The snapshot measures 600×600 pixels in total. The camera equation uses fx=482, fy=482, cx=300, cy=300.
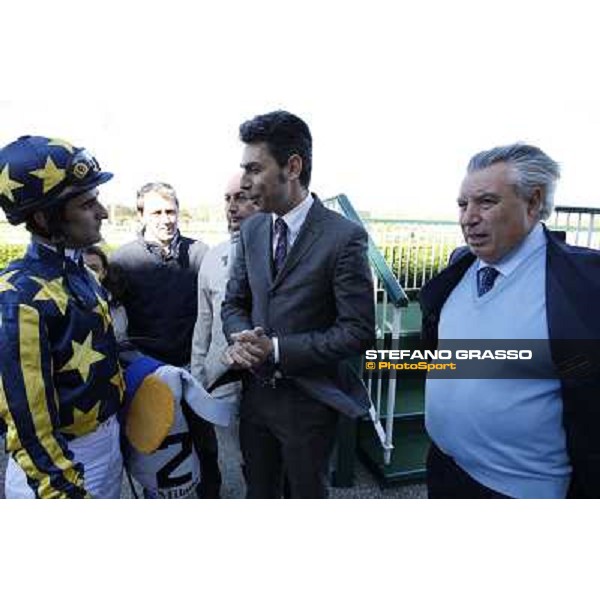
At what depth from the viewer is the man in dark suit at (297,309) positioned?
164 cm

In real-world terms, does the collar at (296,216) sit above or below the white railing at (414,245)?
above

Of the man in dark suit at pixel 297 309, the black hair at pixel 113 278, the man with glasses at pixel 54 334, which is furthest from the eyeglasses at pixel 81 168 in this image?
the black hair at pixel 113 278

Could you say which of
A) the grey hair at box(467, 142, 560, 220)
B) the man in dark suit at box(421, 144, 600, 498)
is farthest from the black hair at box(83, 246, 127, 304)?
the grey hair at box(467, 142, 560, 220)

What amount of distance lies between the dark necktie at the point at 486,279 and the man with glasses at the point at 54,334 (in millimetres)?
1133

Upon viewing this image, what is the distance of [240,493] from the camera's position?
286 centimetres


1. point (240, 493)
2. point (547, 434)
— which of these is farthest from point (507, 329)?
point (240, 493)

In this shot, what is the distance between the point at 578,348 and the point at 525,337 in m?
0.13

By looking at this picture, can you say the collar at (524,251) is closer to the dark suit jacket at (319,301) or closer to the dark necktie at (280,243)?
the dark suit jacket at (319,301)

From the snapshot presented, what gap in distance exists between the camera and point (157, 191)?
247cm

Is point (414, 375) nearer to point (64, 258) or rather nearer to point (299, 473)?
point (299, 473)

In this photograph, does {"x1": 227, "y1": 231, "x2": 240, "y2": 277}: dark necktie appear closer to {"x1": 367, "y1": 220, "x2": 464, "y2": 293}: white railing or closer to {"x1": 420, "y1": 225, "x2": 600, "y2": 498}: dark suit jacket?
{"x1": 420, "y1": 225, "x2": 600, "y2": 498}: dark suit jacket

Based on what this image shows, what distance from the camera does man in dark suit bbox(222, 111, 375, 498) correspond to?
164cm

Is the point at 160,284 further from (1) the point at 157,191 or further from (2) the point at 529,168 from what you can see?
(2) the point at 529,168

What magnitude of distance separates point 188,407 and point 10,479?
0.57 meters
